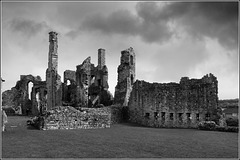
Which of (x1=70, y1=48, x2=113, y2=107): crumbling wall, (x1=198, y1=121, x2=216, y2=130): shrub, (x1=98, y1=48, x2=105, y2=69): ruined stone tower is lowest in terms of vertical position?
(x1=198, y1=121, x2=216, y2=130): shrub

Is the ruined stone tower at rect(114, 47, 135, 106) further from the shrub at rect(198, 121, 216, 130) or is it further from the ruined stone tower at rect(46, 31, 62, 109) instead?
the ruined stone tower at rect(46, 31, 62, 109)

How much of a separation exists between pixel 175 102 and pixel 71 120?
41.5ft

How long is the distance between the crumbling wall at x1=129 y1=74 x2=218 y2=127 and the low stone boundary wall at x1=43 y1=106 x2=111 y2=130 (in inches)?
320

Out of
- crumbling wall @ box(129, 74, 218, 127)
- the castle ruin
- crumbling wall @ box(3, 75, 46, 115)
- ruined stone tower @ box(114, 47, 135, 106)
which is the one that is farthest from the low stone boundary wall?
crumbling wall @ box(3, 75, 46, 115)

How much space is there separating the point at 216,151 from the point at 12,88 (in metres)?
47.2

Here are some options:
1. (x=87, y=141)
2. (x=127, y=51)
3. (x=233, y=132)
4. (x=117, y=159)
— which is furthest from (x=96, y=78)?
(x=117, y=159)

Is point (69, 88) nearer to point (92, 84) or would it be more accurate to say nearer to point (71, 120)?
point (92, 84)

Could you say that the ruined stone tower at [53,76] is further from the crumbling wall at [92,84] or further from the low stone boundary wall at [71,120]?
the low stone boundary wall at [71,120]

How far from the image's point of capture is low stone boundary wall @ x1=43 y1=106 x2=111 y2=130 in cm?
1962

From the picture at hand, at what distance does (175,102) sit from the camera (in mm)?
28594

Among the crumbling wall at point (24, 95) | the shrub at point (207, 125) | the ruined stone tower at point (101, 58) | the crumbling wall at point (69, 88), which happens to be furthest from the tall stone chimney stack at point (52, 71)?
the shrub at point (207, 125)

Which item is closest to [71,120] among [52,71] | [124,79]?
[124,79]

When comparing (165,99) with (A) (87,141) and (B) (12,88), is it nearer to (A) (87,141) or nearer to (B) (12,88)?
(A) (87,141)

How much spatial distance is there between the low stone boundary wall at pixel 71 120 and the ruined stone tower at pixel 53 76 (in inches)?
890
